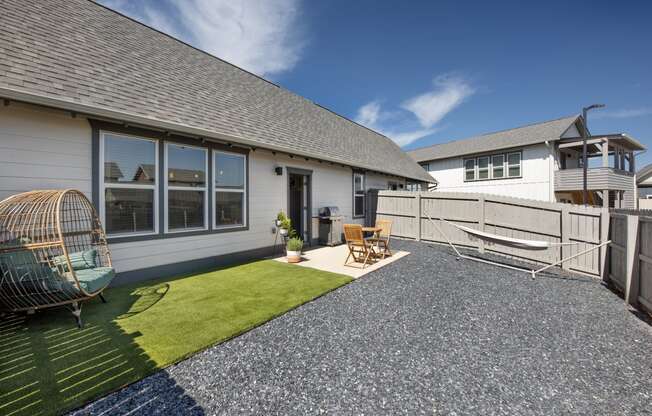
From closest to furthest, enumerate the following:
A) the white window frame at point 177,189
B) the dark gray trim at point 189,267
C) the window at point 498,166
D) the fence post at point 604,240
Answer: the dark gray trim at point 189,267 → the white window frame at point 177,189 → the fence post at point 604,240 → the window at point 498,166

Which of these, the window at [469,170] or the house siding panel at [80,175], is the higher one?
the window at [469,170]

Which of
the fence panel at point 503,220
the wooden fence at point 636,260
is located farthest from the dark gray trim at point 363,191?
the wooden fence at point 636,260

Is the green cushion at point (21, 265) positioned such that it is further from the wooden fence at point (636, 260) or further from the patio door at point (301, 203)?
the wooden fence at point (636, 260)

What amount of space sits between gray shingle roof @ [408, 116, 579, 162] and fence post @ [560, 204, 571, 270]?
39.8 feet

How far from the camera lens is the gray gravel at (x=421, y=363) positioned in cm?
205

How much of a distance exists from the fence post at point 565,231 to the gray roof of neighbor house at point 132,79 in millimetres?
6374

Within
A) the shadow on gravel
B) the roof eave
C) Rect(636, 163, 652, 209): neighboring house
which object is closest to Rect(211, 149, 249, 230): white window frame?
the roof eave

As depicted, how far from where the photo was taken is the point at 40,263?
3215 mm

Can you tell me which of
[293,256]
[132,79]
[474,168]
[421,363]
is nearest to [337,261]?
[293,256]

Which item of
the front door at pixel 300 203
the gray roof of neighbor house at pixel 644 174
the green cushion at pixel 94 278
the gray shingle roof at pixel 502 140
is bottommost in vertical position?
the green cushion at pixel 94 278

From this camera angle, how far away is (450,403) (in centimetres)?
206

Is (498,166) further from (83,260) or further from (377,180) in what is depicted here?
(83,260)

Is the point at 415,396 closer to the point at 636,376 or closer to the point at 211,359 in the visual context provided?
the point at 211,359

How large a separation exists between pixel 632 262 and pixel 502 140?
56.9ft
